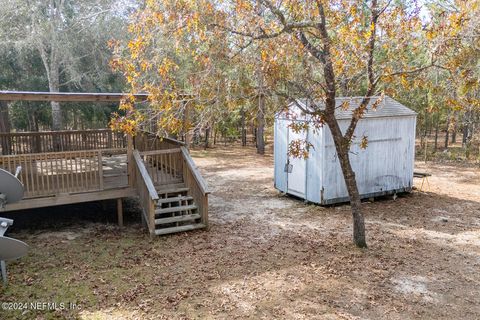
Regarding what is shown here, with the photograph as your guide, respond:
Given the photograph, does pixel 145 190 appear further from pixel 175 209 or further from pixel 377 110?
pixel 377 110

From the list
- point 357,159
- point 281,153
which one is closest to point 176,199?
point 281,153

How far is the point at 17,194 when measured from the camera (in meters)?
5.33

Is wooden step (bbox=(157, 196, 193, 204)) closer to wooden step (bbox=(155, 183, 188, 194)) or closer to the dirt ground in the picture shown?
wooden step (bbox=(155, 183, 188, 194))

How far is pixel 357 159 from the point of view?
1102 cm

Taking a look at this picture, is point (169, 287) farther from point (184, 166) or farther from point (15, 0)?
point (15, 0)

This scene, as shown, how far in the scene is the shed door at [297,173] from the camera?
36.3 feet

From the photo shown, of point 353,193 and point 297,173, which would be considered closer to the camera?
point 353,193

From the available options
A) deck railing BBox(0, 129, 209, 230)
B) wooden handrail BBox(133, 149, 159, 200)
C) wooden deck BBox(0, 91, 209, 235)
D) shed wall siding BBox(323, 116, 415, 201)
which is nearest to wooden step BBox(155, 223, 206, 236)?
wooden deck BBox(0, 91, 209, 235)

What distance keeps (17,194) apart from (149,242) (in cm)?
320

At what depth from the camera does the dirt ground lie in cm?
545

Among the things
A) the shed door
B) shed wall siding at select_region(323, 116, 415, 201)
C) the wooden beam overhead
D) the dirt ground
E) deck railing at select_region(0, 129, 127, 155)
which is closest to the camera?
the dirt ground

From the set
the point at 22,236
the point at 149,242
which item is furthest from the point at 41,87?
the point at 149,242

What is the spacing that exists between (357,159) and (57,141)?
10.0 metres

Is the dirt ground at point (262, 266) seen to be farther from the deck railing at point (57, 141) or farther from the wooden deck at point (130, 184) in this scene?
the deck railing at point (57, 141)
